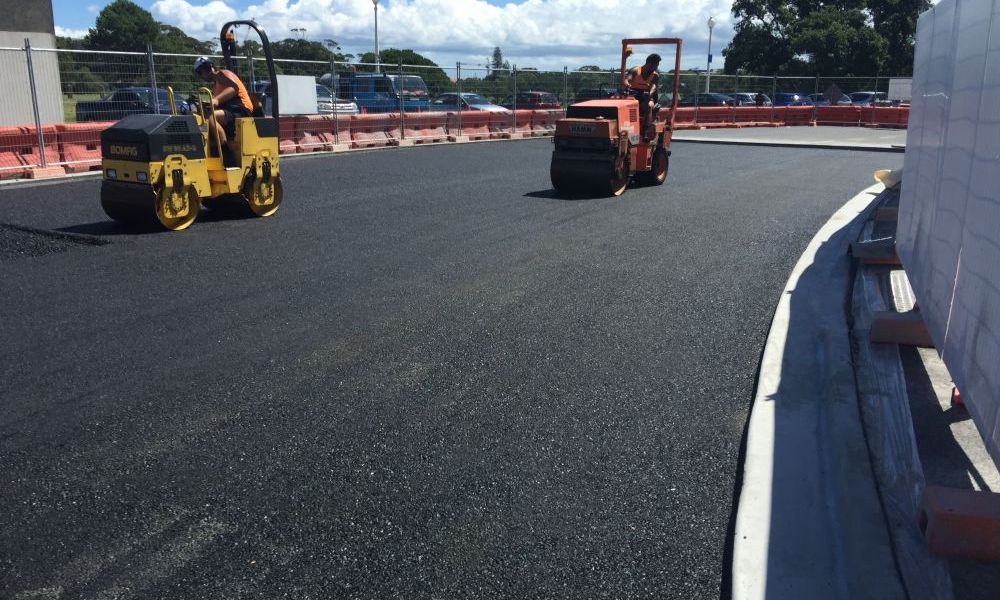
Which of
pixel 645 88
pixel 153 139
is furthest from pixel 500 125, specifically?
pixel 153 139

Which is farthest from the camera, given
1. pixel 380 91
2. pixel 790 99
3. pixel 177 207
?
pixel 790 99

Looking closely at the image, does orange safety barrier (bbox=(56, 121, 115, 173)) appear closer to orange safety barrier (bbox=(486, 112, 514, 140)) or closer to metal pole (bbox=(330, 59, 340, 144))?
metal pole (bbox=(330, 59, 340, 144))

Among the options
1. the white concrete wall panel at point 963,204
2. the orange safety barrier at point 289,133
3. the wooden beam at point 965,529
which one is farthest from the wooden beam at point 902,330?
the orange safety barrier at point 289,133

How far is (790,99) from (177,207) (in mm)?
35108

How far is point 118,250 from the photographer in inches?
325

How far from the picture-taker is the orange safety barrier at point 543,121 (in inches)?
1057

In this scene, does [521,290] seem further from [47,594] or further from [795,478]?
[47,594]

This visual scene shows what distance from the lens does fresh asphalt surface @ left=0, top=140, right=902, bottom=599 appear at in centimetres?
314

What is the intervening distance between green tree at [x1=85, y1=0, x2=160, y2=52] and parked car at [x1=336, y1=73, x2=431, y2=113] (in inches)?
2225

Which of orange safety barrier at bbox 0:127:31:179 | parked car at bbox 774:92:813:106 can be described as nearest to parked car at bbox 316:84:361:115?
orange safety barrier at bbox 0:127:31:179

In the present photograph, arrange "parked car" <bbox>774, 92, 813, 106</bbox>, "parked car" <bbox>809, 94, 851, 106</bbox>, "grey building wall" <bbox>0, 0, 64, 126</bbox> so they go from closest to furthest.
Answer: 1. "grey building wall" <bbox>0, 0, 64, 126</bbox>
2. "parked car" <bbox>774, 92, 813, 106</bbox>
3. "parked car" <bbox>809, 94, 851, 106</bbox>

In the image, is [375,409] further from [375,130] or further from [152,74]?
[375,130]

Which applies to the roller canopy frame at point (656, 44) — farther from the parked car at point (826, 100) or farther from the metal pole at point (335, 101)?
the parked car at point (826, 100)

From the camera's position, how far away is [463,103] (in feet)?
85.8
